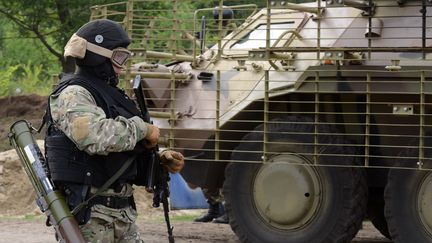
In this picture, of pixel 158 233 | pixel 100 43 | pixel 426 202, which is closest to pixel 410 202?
pixel 426 202

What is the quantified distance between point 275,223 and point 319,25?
1.65 meters

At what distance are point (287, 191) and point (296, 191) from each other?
0.07 metres

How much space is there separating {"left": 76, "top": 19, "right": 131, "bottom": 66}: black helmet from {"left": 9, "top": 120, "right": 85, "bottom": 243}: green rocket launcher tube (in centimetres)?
47

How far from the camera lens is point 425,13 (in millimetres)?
8711

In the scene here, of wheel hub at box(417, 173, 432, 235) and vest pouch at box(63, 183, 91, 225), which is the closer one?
vest pouch at box(63, 183, 91, 225)

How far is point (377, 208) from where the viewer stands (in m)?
10.2

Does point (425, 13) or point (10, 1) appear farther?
point (10, 1)

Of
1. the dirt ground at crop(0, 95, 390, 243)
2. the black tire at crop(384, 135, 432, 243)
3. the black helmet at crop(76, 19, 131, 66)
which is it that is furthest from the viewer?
the dirt ground at crop(0, 95, 390, 243)

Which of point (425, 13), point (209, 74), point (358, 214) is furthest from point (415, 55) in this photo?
point (209, 74)

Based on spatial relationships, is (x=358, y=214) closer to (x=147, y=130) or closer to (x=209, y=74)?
(x=209, y=74)

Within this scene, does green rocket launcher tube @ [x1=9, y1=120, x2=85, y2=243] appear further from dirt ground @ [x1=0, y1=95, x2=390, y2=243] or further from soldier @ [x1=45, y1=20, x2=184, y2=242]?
dirt ground @ [x1=0, y1=95, x2=390, y2=243]

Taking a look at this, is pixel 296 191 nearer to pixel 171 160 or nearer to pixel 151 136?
pixel 171 160

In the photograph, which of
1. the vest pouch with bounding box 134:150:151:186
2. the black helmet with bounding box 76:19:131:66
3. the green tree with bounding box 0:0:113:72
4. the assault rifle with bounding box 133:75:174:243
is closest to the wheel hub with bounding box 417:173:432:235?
the assault rifle with bounding box 133:75:174:243

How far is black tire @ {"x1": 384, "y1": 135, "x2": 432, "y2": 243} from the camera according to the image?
28.9 feet
